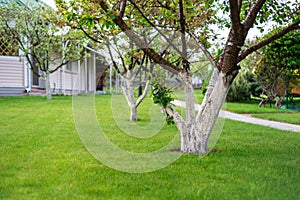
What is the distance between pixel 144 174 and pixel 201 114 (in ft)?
4.33

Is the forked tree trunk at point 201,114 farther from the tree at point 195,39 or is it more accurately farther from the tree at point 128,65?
the tree at point 128,65

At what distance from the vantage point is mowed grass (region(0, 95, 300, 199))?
3059mm

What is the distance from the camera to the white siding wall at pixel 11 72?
14273mm

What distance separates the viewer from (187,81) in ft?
15.3

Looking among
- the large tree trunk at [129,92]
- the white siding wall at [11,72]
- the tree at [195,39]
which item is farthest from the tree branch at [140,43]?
the white siding wall at [11,72]

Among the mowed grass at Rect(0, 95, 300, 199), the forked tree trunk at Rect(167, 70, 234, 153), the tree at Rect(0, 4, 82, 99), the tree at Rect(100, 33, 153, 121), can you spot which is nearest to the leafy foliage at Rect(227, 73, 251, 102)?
the tree at Rect(0, 4, 82, 99)

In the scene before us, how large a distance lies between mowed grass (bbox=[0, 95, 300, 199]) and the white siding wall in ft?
29.5

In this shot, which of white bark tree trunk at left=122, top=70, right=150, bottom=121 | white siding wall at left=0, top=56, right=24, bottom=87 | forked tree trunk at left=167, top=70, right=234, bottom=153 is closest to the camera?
forked tree trunk at left=167, top=70, right=234, bottom=153

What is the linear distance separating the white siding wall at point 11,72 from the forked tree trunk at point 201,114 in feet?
37.6

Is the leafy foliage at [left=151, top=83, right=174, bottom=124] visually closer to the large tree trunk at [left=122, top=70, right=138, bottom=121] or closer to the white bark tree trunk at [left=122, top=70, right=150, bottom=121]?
the white bark tree trunk at [left=122, top=70, right=150, bottom=121]

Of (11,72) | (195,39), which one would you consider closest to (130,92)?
(195,39)

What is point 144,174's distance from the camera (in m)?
3.70

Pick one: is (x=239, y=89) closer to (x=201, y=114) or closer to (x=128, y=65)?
(x=128, y=65)

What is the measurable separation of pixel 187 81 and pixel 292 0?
7.94ft
